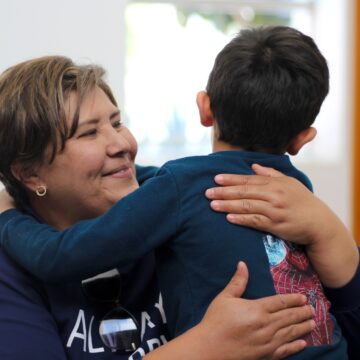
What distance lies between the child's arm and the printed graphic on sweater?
0.06ft

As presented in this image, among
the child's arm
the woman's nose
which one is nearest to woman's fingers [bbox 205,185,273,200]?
the child's arm

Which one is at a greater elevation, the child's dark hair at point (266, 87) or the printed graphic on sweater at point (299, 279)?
the child's dark hair at point (266, 87)

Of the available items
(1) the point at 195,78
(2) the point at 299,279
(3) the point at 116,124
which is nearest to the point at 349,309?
(2) the point at 299,279

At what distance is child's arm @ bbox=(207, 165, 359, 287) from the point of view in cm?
125

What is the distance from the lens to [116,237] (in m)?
1.23

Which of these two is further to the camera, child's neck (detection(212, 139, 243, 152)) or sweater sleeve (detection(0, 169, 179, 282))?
child's neck (detection(212, 139, 243, 152))

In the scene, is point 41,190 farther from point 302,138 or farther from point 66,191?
point 302,138

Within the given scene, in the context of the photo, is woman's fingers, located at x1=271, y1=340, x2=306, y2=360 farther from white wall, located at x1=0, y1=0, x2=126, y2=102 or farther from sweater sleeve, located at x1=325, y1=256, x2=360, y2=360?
white wall, located at x1=0, y1=0, x2=126, y2=102

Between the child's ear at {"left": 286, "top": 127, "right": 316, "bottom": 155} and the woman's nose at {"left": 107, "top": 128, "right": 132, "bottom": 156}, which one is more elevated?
the child's ear at {"left": 286, "top": 127, "right": 316, "bottom": 155}

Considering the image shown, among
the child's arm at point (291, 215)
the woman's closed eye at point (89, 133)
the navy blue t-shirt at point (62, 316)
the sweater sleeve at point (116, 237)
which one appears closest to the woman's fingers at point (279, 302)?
the child's arm at point (291, 215)

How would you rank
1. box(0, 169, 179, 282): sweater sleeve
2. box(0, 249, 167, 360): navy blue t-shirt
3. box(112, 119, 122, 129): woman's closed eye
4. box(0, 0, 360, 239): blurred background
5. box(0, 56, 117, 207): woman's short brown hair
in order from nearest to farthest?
box(0, 169, 179, 282): sweater sleeve → box(0, 249, 167, 360): navy blue t-shirt → box(0, 56, 117, 207): woman's short brown hair → box(112, 119, 122, 129): woman's closed eye → box(0, 0, 360, 239): blurred background

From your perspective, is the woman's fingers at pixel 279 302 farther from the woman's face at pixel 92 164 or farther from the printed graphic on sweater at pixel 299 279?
the woman's face at pixel 92 164

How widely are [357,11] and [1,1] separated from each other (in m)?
1.87

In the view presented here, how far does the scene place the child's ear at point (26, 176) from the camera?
5.13ft
